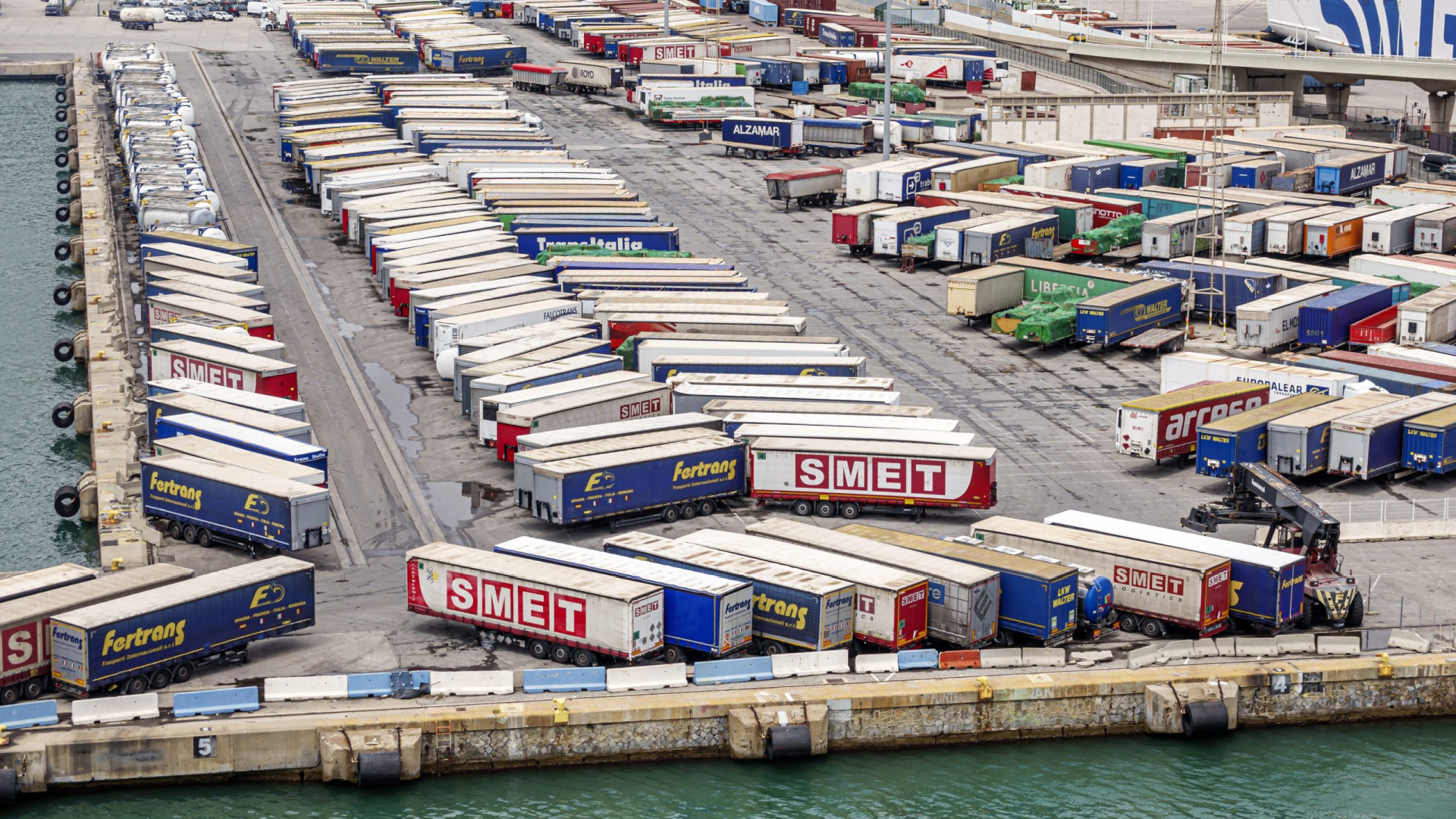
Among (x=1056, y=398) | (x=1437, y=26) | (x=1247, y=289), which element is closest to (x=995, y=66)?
(x=1437, y=26)

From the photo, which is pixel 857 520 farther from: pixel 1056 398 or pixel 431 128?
pixel 431 128

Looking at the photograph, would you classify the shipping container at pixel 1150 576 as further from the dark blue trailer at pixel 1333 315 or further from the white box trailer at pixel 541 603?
the dark blue trailer at pixel 1333 315

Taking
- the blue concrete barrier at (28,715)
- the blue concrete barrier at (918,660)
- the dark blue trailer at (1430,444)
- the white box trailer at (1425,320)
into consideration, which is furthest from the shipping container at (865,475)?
Result: the white box trailer at (1425,320)

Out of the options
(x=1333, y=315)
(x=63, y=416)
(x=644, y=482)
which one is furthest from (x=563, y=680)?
(x=1333, y=315)

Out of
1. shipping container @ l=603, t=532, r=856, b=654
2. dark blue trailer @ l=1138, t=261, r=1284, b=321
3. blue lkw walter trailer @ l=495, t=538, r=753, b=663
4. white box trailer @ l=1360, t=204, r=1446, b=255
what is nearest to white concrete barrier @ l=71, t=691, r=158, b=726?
blue lkw walter trailer @ l=495, t=538, r=753, b=663

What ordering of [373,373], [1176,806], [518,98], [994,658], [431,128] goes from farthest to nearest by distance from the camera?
[518,98] → [431,128] → [373,373] → [994,658] → [1176,806]

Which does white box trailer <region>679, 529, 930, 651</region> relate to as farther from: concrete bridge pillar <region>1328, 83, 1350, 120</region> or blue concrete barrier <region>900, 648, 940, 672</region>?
concrete bridge pillar <region>1328, 83, 1350, 120</region>

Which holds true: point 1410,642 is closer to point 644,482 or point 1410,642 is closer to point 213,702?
point 644,482
